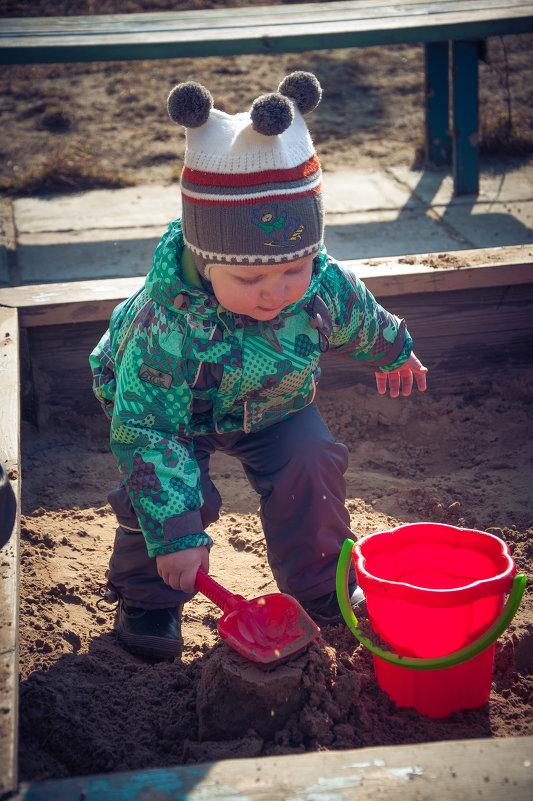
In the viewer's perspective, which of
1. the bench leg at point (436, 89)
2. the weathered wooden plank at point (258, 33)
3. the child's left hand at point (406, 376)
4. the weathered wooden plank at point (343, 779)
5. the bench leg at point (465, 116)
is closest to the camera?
the weathered wooden plank at point (343, 779)

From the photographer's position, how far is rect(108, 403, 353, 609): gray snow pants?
6.30 feet

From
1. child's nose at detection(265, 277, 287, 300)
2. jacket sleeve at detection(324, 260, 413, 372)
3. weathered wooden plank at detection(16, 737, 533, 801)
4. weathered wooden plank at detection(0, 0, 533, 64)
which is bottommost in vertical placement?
weathered wooden plank at detection(16, 737, 533, 801)

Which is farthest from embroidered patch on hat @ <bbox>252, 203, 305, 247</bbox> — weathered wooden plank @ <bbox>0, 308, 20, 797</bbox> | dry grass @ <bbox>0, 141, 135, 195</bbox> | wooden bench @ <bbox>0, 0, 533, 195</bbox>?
dry grass @ <bbox>0, 141, 135, 195</bbox>

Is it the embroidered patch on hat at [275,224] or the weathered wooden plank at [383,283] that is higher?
the embroidered patch on hat at [275,224]

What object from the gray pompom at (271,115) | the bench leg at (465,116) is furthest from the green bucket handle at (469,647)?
the bench leg at (465,116)

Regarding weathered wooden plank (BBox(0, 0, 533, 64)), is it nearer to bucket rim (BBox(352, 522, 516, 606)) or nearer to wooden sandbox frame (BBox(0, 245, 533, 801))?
wooden sandbox frame (BBox(0, 245, 533, 801))

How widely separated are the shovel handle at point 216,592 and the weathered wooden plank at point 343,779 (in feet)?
1.59

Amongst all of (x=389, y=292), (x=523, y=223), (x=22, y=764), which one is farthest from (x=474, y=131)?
(x=22, y=764)

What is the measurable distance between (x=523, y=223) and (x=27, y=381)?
8.64ft

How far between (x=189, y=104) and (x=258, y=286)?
369mm

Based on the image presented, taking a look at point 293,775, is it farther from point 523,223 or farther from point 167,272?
point 523,223

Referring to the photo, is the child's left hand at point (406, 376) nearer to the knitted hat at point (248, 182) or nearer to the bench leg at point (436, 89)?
the knitted hat at point (248, 182)

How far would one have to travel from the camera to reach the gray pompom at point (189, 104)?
5.12 feet

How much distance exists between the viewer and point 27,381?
8.38 feet
